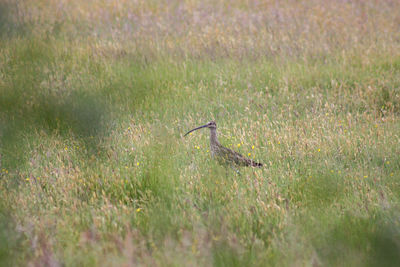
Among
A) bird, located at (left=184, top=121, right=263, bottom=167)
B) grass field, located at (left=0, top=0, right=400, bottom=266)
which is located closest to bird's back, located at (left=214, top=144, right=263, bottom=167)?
bird, located at (left=184, top=121, right=263, bottom=167)

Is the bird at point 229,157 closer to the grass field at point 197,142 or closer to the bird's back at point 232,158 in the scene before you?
the bird's back at point 232,158

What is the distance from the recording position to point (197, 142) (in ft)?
21.1

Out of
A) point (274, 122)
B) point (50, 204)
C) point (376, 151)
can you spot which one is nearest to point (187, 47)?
point (274, 122)

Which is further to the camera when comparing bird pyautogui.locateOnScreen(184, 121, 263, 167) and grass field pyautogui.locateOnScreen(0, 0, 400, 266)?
bird pyautogui.locateOnScreen(184, 121, 263, 167)

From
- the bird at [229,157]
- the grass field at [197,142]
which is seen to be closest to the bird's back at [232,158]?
the bird at [229,157]

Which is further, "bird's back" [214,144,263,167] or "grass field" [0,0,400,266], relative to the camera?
"bird's back" [214,144,263,167]

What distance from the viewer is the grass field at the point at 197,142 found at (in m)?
3.35

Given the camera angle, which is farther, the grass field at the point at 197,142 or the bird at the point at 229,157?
the bird at the point at 229,157

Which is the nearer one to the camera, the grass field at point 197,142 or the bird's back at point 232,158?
the grass field at point 197,142

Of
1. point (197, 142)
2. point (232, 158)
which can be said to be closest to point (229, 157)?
point (232, 158)

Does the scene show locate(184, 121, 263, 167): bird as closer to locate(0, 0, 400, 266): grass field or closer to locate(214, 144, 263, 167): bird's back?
locate(214, 144, 263, 167): bird's back

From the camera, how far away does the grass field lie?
335cm

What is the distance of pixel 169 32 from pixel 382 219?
26.0 ft

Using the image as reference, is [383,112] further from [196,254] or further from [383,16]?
[383,16]
